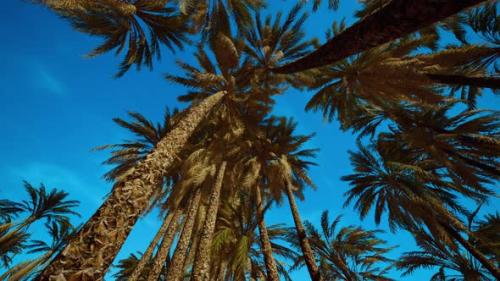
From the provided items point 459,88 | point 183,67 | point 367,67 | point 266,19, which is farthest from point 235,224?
point 459,88

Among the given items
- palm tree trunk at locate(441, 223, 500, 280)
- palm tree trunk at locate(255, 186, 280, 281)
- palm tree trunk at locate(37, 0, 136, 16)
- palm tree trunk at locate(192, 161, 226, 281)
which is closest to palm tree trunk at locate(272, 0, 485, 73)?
palm tree trunk at locate(37, 0, 136, 16)

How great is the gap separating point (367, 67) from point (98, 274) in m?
9.27

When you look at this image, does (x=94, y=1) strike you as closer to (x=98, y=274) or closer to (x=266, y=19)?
(x=98, y=274)

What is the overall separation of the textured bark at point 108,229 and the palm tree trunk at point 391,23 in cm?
410

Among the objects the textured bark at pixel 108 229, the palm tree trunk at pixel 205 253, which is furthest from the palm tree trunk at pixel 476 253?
the textured bark at pixel 108 229

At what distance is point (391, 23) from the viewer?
10.4 feet

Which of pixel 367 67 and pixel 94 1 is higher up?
pixel 367 67

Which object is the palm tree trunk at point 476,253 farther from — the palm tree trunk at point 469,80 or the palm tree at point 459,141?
the palm tree trunk at point 469,80

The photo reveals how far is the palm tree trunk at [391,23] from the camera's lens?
270 centimetres

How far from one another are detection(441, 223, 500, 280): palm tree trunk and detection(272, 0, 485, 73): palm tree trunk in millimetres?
11198

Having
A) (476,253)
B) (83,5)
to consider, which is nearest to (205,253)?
(83,5)

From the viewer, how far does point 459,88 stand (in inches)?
494

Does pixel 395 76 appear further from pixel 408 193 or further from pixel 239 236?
pixel 239 236

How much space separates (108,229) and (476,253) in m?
13.7
